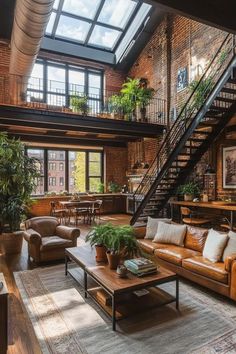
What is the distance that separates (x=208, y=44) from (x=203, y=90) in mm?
1801

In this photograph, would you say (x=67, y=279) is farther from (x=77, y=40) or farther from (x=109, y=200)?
(x=77, y=40)

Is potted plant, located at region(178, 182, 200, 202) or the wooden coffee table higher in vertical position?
potted plant, located at region(178, 182, 200, 202)

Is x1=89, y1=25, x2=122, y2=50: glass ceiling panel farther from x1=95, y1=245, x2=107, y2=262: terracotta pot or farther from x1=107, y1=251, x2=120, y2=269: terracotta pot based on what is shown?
x1=107, y1=251, x2=120, y2=269: terracotta pot

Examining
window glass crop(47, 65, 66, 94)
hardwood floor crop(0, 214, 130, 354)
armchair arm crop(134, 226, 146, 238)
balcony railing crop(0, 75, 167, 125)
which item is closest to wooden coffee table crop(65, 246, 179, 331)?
hardwood floor crop(0, 214, 130, 354)

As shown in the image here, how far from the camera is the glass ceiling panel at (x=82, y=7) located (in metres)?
8.45

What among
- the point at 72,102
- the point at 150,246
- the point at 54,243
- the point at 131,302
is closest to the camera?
the point at 131,302

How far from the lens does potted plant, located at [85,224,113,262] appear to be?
3244 millimetres

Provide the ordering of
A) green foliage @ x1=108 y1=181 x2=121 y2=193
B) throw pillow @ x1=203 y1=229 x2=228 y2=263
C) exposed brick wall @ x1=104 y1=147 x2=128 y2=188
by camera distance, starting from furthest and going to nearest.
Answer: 1. exposed brick wall @ x1=104 y1=147 x2=128 y2=188
2. green foliage @ x1=108 y1=181 x2=121 y2=193
3. throw pillow @ x1=203 y1=229 x2=228 y2=263

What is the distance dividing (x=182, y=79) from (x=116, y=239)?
686cm

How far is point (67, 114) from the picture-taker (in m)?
7.41

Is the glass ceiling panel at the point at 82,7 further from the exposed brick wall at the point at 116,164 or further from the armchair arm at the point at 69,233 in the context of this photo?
the armchair arm at the point at 69,233

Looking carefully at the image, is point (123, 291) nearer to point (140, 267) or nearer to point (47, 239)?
point (140, 267)

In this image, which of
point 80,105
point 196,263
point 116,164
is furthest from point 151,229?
point 116,164

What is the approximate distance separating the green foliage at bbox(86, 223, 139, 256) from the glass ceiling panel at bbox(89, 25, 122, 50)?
8.83 metres
